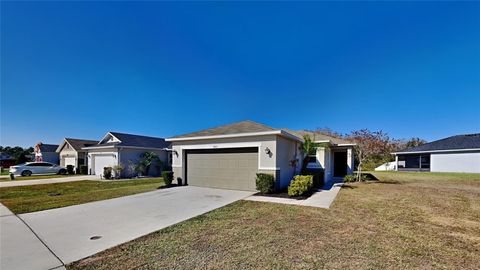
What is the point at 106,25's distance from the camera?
407 inches

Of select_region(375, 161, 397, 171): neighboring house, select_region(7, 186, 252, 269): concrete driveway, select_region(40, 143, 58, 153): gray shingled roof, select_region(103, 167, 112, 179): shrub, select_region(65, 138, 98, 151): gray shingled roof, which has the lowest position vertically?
select_region(375, 161, 397, 171): neighboring house

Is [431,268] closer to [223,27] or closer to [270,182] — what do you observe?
[270,182]

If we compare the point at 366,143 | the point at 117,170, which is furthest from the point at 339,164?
the point at 117,170

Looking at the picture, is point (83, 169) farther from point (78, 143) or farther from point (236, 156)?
point (236, 156)

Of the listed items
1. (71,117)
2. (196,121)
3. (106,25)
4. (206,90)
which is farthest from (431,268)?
(71,117)

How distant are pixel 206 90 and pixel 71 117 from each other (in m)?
14.5

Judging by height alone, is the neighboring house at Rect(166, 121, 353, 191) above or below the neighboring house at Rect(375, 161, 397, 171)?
above

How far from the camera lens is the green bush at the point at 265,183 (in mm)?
9961

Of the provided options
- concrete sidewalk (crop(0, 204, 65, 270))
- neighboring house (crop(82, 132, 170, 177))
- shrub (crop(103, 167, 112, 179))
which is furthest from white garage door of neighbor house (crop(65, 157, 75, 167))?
concrete sidewalk (crop(0, 204, 65, 270))

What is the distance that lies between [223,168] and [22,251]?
8745 mm

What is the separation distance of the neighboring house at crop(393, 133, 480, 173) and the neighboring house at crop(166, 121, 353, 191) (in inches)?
947

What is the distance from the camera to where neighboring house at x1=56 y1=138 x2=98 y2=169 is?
84.7ft

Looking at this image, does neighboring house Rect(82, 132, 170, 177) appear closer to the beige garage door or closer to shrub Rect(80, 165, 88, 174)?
shrub Rect(80, 165, 88, 174)

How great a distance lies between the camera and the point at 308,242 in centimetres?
440
